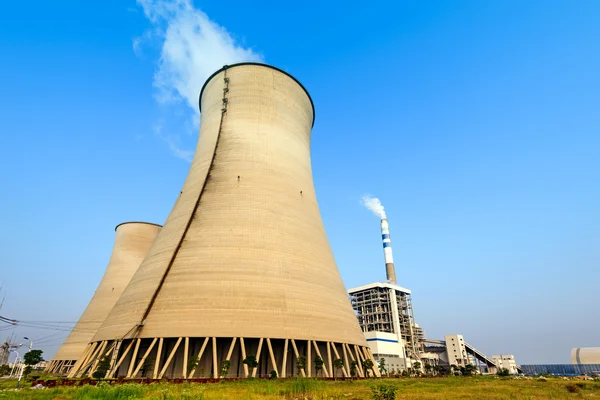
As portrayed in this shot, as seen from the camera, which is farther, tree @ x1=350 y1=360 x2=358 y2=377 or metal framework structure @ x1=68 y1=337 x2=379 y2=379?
tree @ x1=350 y1=360 x2=358 y2=377

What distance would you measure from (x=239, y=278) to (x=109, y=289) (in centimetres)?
1854

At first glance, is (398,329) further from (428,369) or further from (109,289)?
(109,289)

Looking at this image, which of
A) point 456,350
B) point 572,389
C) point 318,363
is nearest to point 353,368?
point 318,363

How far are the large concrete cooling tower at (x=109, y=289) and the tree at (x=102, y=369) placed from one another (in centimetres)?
1390

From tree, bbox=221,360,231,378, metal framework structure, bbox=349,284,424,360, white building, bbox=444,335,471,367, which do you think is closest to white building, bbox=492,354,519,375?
white building, bbox=444,335,471,367

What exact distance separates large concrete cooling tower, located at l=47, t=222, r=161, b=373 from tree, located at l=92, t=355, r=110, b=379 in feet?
45.6

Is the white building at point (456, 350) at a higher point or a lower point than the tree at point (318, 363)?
higher

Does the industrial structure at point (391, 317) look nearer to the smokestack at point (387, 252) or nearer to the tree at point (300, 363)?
the smokestack at point (387, 252)

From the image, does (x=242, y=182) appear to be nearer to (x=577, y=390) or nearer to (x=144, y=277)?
(x=144, y=277)

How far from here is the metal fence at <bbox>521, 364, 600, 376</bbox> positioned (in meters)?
66.1

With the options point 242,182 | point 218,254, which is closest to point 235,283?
point 218,254

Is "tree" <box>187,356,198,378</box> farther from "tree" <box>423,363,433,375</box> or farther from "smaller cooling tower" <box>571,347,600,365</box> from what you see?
"smaller cooling tower" <box>571,347,600,365</box>

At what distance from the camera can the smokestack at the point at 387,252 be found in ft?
158

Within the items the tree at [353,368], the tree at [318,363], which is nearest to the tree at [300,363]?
the tree at [318,363]
